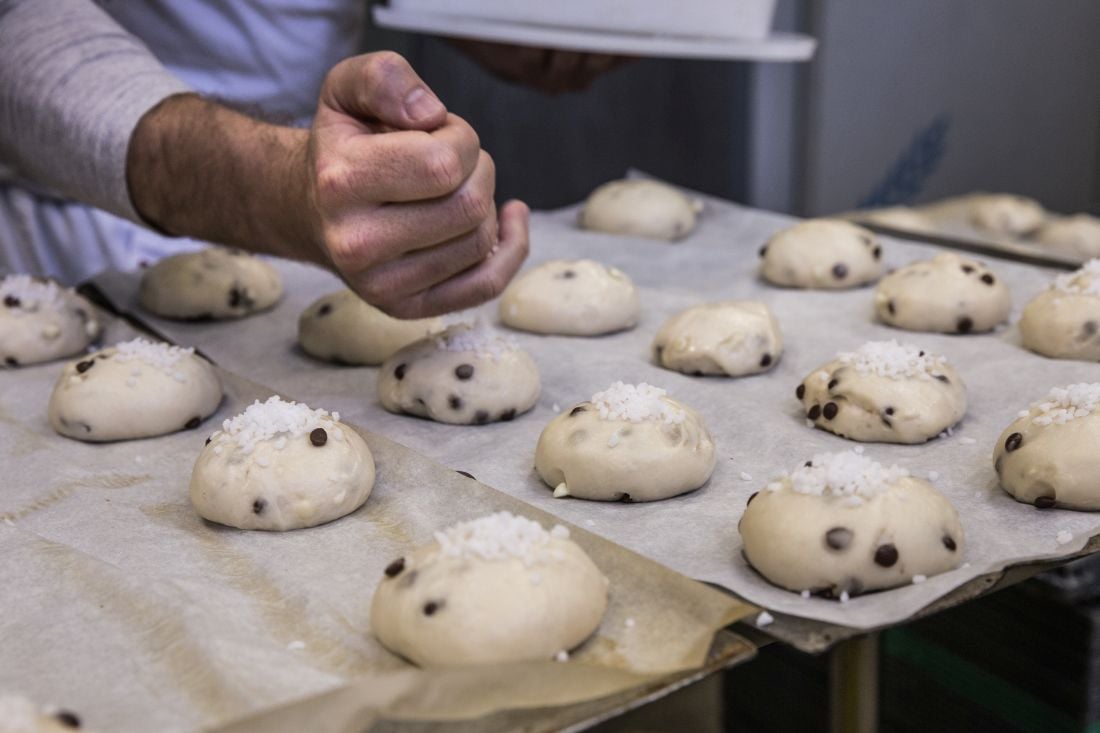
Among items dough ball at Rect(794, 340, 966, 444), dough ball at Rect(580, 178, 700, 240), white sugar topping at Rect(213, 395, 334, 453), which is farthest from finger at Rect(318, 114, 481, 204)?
dough ball at Rect(580, 178, 700, 240)

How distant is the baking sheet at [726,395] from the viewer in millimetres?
1397

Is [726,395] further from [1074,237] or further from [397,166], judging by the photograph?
[1074,237]

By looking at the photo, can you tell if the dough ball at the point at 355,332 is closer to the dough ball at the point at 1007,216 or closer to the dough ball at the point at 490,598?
the dough ball at the point at 490,598

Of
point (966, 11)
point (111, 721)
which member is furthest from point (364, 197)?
point (966, 11)

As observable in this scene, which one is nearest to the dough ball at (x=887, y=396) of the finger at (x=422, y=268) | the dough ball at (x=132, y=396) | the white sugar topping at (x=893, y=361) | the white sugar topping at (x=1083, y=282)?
the white sugar topping at (x=893, y=361)

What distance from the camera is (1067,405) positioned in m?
1.57

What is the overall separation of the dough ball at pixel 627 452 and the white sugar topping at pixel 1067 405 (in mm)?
456

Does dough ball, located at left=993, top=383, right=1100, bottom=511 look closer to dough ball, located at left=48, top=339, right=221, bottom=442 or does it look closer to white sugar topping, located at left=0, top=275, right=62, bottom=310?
dough ball, located at left=48, top=339, right=221, bottom=442

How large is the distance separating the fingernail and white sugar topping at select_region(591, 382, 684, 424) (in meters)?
0.48

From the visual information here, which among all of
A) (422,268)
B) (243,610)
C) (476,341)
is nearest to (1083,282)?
(476,341)

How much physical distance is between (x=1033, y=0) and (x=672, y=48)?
1748mm

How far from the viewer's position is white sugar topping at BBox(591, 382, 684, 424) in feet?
5.31

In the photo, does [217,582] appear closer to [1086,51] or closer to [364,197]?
[364,197]

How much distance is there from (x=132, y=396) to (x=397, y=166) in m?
0.63
